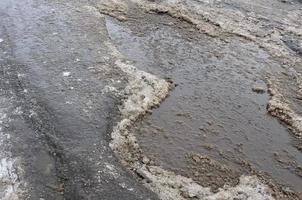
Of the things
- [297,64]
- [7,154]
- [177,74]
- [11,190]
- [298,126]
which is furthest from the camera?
[297,64]

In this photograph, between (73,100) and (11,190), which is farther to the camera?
(73,100)

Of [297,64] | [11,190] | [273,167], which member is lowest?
[11,190]

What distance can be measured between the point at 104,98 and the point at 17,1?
4547 millimetres

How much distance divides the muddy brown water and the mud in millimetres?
14

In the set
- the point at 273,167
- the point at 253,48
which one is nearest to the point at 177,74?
the point at 253,48

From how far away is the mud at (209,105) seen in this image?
5.78m

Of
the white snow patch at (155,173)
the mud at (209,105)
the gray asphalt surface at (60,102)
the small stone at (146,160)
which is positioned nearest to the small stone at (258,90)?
the mud at (209,105)

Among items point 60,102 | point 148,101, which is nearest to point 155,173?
point 148,101

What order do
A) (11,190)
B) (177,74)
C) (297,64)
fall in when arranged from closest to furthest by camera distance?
(11,190), (177,74), (297,64)

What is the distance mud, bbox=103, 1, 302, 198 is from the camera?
Answer: 578 centimetres

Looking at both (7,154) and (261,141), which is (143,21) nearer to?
(261,141)

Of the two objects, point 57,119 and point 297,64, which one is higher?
point 297,64

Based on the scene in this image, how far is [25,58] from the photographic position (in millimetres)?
7672

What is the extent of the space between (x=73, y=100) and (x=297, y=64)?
442 centimetres
